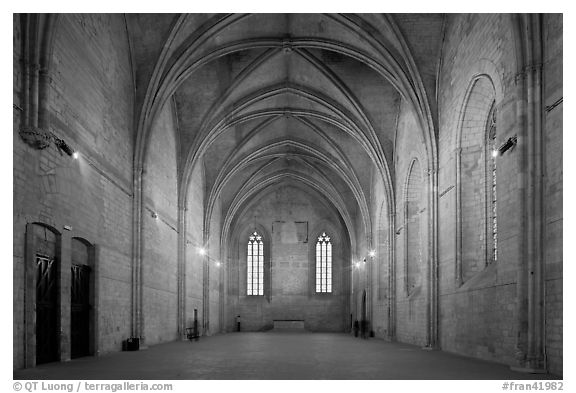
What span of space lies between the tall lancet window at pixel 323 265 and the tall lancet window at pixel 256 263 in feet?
14.0

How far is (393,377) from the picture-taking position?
1202 centimetres

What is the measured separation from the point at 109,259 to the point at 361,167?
1980 cm

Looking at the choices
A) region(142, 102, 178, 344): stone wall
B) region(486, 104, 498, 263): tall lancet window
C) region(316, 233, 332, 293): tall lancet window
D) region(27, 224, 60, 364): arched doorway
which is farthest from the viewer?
region(316, 233, 332, 293): tall lancet window

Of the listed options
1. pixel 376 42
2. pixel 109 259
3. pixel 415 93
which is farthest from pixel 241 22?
pixel 109 259

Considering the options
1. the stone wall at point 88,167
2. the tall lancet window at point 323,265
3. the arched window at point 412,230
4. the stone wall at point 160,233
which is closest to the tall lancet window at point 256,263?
the tall lancet window at point 323,265

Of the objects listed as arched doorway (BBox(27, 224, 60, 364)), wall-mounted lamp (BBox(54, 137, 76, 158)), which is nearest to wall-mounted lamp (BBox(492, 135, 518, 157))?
wall-mounted lamp (BBox(54, 137, 76, 158))

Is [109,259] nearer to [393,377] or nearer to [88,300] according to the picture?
[88,300]

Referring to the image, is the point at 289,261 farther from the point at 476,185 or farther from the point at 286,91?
the point at 476,185

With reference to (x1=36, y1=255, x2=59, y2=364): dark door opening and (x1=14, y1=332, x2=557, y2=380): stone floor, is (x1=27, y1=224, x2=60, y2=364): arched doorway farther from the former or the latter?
(x1=14, y1=332, x2=557, y2=380): stone floor

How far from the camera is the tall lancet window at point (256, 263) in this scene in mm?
49031

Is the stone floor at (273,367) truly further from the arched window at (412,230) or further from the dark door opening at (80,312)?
the arched window at (412,230)

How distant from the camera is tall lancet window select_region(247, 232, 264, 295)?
49.0 metres

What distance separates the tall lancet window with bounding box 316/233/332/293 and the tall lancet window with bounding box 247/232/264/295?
168 inches

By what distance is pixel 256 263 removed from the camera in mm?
49344
